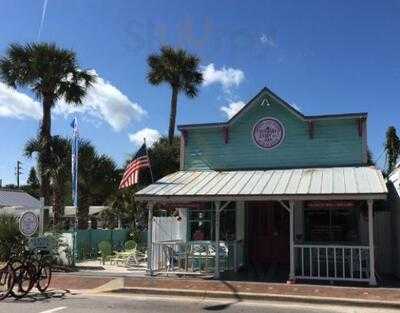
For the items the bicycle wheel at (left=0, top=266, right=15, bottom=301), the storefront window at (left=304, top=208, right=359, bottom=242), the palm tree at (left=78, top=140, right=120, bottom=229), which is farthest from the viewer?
the palm tree at (left=78, top=140, right=120, bottom=229)

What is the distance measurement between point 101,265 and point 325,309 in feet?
35.2

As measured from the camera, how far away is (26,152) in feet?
87.9

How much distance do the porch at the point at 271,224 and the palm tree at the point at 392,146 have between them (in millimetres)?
19241

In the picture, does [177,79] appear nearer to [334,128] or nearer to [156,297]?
[334,128]

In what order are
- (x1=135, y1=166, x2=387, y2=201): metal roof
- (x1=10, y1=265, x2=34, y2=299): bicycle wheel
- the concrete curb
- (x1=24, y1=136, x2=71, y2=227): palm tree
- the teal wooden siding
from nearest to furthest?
the concrete curb, (x1=10, y1=265, x2=34, y2=299): bicycle wheel, (x1=135, y1=166, x2=387, y2=201): metal roof, the teal wooden siding, (x1=24, y1=136, x2=71, y2=227): palm tree

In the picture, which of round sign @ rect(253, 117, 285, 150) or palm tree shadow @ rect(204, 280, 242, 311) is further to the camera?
round sign @ rect(253, 117, 285, 150)

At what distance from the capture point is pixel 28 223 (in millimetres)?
15469

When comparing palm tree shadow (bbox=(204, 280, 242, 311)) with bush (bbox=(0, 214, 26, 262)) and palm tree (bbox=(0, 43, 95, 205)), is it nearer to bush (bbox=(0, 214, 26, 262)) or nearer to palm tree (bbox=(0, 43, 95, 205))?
bush (bbox=(0, 214, 26, 262))

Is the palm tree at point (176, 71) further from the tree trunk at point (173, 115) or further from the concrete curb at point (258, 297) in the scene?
the concrete curb at point (258, 297)

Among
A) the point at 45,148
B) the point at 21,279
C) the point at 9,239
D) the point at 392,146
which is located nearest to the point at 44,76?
the point at 45,148

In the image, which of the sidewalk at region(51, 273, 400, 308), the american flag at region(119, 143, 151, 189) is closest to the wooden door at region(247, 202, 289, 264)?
the sidewalk at region(51, 273, 400, 308)

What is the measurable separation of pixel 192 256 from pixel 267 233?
2.92 metres

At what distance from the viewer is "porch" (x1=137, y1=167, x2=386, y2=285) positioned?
48.8ft

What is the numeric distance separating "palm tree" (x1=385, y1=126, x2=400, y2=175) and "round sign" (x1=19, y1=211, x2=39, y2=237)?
25.1m
